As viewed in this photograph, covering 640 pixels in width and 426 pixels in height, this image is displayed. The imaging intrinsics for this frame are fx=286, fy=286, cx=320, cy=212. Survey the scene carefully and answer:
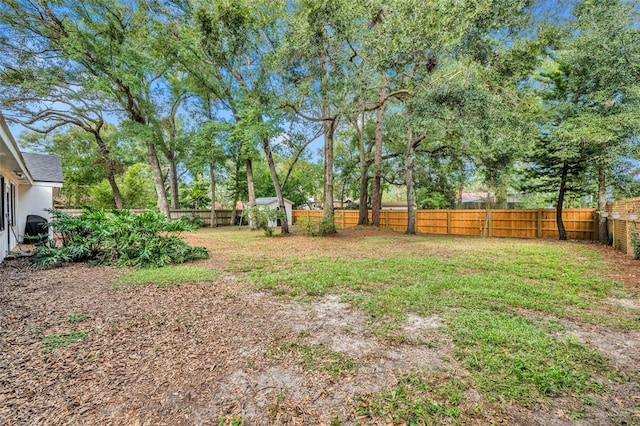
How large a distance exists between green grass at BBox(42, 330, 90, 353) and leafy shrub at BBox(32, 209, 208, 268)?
10.8 ft

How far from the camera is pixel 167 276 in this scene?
5137 millimetres

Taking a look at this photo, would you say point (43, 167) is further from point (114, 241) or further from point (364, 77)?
point (364, 77)

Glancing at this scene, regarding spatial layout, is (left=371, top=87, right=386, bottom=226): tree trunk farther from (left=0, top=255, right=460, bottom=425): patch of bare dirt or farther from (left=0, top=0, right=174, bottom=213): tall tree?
(left=0, top=255, right=460, bottom=425): patch of bare dirt

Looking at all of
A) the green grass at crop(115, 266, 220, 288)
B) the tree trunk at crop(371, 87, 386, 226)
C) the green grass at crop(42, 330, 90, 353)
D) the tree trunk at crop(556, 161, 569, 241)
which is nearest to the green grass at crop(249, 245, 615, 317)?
the green grass at crop(115, 266, 220, 288)

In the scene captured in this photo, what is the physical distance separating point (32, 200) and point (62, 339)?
37.1ft

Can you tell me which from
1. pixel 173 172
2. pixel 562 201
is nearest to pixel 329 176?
pixel 562 201

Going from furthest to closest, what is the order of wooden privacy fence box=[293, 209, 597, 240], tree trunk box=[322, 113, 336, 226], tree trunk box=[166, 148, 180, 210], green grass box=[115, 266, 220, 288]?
tree trunk box=[166, 148, 180, 210] → tree trunk box=[322, 113, 336, 226] → wooden privacy fence box=[293, 209, 597, 240] → green grass box=[115, 266, 220, 288]

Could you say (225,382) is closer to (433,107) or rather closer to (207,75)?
(433,107)

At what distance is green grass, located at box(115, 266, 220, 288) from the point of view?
15.5ft

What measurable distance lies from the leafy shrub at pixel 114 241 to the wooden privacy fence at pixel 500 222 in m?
6.39

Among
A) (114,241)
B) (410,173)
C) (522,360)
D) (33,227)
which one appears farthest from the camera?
(410,173)

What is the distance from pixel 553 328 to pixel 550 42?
10474 mm

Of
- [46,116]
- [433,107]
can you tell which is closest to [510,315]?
[433,107]

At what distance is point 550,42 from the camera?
924 cm
